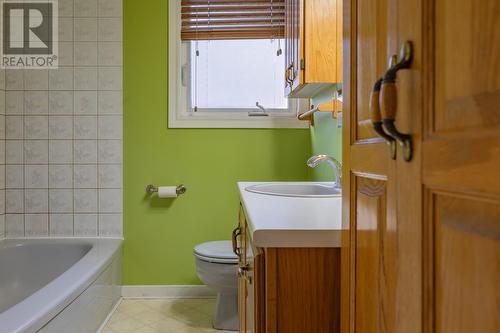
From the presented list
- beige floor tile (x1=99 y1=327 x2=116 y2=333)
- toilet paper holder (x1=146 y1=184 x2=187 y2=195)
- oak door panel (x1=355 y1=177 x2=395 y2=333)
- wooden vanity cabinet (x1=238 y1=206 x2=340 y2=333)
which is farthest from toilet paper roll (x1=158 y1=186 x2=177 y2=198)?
oak door panel (x1=355 y1=177 x2=395 y2=333)

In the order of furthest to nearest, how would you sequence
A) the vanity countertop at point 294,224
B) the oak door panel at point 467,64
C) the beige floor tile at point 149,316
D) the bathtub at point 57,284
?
the beige floor tile at point 149,316 < the bathtub at point 57,284 < the vanity countertop at point 294,224 < the oak door panel at point 467,64

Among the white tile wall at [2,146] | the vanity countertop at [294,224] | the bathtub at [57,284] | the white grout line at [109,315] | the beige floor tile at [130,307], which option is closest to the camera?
the vanity countertop at [294,224]

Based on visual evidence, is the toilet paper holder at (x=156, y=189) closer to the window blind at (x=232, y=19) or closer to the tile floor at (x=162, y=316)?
the tile floor at (x=162, y=316)

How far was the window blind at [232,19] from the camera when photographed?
2568mm

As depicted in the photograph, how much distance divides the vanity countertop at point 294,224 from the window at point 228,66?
169cm

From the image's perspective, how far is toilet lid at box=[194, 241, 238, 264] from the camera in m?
2.02

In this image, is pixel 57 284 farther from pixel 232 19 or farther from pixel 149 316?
pixel 232 19

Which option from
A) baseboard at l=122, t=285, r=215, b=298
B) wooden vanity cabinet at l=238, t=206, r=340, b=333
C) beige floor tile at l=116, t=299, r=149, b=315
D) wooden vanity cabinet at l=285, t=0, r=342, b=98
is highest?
wooden vanity cabinet at l=285, t=0, r=342, b=98

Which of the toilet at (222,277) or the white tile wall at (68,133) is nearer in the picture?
the toilet at (222,277)

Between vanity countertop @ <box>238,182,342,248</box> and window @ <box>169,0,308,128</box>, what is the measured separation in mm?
1691

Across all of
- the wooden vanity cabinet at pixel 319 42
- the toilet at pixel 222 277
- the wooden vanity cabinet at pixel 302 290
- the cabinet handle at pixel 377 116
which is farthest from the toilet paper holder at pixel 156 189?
the cabinet handle at pixel 377 116

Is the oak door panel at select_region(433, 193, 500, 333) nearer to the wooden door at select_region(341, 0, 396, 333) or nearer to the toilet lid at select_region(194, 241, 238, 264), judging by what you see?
the wooden door at select_region(341, 0, 396, 333)

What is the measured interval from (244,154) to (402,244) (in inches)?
87.2

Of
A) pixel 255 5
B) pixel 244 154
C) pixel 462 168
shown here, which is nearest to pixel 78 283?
pixel 244 154
